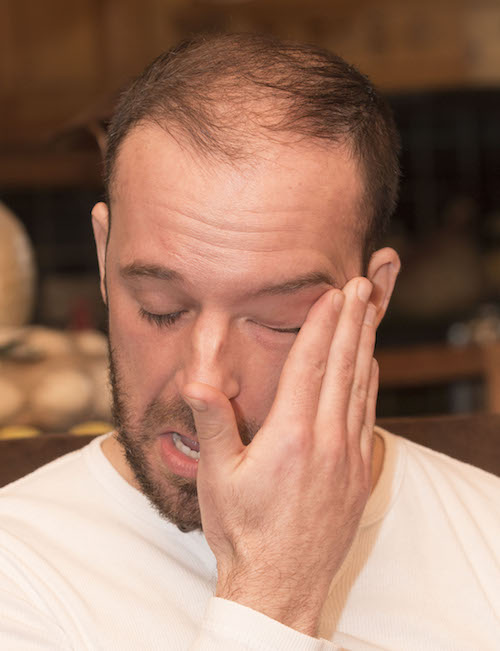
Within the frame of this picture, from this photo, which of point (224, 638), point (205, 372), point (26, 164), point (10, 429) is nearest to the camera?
point (224, 638)

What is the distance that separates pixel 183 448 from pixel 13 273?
66 centimetres

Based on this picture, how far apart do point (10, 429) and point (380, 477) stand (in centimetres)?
58

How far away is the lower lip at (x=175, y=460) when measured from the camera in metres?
0.98

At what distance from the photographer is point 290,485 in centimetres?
86

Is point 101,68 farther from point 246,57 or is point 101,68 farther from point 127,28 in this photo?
point 246,57

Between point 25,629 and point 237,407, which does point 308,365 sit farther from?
point 25,629

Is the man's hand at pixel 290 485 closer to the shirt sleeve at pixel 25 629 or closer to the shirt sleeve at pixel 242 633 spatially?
the shirt sleeve at pixel 242 633

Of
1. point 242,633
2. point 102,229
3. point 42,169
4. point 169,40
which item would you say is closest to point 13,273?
point 102,229

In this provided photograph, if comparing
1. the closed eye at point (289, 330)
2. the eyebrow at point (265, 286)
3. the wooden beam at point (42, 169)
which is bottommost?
the wooden beam at point (42, 169)

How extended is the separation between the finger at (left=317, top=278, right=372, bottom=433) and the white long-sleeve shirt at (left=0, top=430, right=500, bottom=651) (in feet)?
0.69

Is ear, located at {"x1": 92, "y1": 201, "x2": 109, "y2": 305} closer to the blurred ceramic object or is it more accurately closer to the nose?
the nose

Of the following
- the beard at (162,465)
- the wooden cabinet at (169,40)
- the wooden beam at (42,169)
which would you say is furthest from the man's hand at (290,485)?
the wooden cabinet at (169,40)

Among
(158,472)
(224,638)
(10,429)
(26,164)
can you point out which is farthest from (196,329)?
(26,164)

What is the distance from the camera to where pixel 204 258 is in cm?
94
